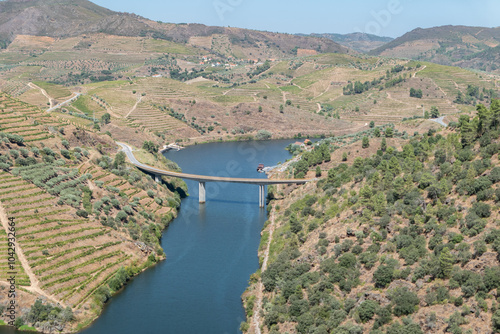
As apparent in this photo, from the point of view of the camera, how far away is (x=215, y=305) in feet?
236

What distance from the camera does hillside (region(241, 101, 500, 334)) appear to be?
53281mm

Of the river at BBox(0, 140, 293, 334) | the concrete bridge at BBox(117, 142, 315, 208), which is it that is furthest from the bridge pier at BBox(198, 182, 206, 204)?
the river at BBox(0, 140, 293, 334)

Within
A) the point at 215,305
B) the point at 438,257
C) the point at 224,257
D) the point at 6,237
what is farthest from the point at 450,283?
the point at 6,237

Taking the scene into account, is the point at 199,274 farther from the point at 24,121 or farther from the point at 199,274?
the point at 24,121

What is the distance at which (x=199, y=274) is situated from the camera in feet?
265

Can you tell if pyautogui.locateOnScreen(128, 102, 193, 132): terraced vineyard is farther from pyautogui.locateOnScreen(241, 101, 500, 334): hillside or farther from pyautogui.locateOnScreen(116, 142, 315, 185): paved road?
pyautogui.locateOnScreen(241, 101, 500, 334): hillside

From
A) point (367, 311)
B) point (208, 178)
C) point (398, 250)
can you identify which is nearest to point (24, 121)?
point (208, 178)

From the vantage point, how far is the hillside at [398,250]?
53.3 meters

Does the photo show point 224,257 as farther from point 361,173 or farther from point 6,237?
point 6,237

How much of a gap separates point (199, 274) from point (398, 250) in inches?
1214

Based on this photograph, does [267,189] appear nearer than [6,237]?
No

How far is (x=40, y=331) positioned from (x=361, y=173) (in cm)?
5252

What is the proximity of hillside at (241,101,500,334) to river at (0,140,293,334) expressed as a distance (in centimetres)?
377

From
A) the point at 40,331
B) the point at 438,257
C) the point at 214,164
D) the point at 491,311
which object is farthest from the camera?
the point at 214,164
